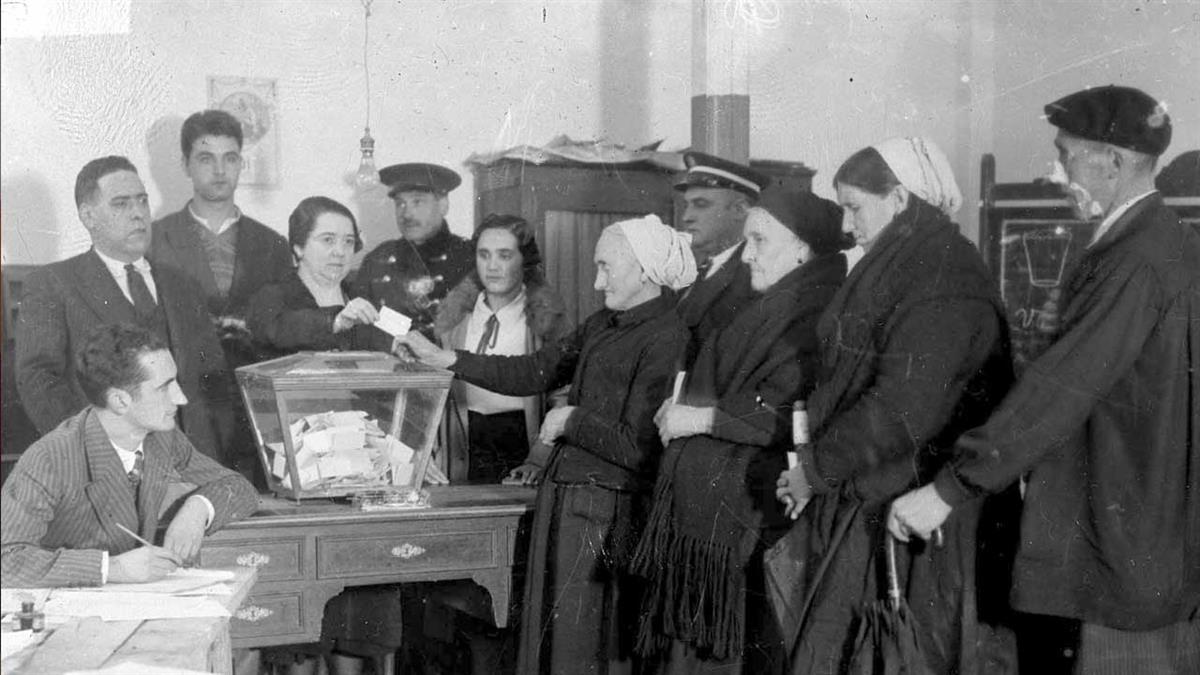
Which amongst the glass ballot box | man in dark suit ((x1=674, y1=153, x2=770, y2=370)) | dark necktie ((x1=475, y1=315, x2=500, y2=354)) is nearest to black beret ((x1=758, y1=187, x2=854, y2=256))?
man in dark suit ((x1=674, y1=153, x2=770, y2=370))

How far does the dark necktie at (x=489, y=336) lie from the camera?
12.4 feet

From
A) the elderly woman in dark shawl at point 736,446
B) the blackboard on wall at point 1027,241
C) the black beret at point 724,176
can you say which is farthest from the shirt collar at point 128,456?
the blackboard on wall at point 1027,241

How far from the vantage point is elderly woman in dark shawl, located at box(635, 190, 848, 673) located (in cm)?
284

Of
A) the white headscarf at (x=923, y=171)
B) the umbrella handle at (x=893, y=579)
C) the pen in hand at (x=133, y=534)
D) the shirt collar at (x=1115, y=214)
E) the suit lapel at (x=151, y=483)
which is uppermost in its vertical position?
the white headscarf at (x=923, y=171)

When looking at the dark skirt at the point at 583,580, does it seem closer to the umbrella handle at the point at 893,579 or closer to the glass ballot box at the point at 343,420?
the glass ballot box at the point at 343,420

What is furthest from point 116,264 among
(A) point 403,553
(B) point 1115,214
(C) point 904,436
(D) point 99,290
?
(B) point 1115,214

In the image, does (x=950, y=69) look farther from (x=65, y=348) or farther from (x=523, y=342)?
(x=65, y=348)

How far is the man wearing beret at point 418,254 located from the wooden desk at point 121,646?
1863 millimetres

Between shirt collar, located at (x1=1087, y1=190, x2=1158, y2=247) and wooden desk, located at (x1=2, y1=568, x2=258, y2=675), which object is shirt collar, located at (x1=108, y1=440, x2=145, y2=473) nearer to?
wooden desk, located at (x1=2, y1=568, x2=258, y2=675)

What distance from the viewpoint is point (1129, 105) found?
2.41 m

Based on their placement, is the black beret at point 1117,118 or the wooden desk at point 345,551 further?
the wooden desk at point 345,551

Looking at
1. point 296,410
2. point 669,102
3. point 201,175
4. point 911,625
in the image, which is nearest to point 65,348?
point 296,410

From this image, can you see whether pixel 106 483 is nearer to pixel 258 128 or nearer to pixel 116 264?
pixel 116 264

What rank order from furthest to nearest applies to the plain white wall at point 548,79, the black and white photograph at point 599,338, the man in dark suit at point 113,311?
the plain white wall at point 548,79
the man in dark suit at point 113,311
the black and white photograph at point 599,338
